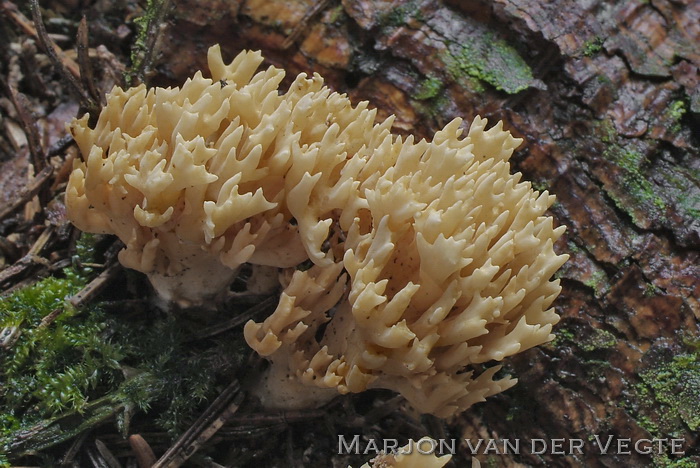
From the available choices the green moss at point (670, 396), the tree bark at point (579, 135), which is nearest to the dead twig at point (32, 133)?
the tree bark at point (579, 135)

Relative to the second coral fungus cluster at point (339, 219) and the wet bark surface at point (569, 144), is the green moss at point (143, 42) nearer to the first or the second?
the wet bark surface at point (569, 144)

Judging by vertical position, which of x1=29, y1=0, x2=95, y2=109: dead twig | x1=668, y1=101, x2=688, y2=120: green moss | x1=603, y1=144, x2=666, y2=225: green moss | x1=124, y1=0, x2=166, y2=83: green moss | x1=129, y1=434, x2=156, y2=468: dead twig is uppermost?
x1=668, y1=101, x2=688, y2=120: green moss

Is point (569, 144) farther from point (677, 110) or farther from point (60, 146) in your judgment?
point (60, 146)

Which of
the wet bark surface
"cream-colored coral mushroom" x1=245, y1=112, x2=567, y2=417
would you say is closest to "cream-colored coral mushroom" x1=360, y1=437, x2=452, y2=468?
"cream-colored coral mushroom" x1=245, y1=112, x2=567, y2=417

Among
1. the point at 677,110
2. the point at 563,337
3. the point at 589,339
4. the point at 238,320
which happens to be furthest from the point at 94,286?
the point at 677,110

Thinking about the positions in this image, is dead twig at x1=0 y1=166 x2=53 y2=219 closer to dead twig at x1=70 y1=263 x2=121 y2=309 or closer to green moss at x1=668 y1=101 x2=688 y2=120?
dead twig at x1=70 y1=263 x2=121 y2=309

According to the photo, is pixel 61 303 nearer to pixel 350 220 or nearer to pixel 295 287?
pixel 295 287
